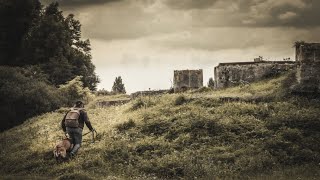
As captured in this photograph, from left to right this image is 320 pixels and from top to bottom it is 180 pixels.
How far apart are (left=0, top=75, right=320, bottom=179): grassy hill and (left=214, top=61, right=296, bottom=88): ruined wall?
11.1 feet

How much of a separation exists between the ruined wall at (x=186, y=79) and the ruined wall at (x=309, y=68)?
10.3 metres

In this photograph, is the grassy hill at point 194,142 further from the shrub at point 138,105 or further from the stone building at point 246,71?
the stone building at point 246,71

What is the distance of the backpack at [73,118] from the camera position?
746 inches

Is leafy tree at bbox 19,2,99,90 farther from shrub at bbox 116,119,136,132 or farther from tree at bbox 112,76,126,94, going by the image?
shrub at bbox 116,119,136,132

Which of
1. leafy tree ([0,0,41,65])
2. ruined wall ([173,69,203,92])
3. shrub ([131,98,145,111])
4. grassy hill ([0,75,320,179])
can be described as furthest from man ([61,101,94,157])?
leafy tree ([0,0,41,65])

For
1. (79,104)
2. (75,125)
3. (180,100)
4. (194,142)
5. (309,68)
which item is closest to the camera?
(75,125)

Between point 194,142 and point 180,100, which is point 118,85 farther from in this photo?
point 194,142

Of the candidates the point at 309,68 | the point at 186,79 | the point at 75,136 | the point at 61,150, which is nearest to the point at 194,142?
the point at 75,136

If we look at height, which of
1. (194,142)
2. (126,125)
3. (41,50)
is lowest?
(194,142)

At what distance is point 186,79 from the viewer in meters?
33.8

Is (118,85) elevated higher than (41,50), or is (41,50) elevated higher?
(41,50)

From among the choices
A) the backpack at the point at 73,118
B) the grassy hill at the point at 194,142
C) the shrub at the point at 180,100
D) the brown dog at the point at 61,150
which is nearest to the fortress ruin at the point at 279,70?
the grassy hill at the point at 194,142

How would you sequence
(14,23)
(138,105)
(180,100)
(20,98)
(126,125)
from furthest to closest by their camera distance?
1. (14,23)
2. (20,98)
3. (138,105)
4. (180,100)
5. (126,125)

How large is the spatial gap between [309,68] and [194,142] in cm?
814
